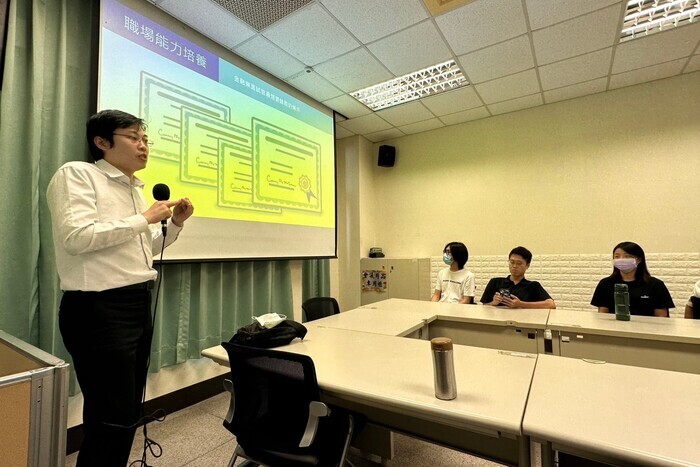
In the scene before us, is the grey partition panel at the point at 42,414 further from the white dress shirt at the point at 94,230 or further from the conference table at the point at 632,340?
the conference table at the point at 632,340

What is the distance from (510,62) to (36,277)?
155 inches

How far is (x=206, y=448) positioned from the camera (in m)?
1.95

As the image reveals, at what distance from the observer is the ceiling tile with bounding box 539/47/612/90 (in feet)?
9.75

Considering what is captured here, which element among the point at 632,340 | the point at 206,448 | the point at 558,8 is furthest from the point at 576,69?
the point at 206,448

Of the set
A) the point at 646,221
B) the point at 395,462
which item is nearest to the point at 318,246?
the point at 395,462

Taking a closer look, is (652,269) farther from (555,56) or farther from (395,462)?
(395,462)

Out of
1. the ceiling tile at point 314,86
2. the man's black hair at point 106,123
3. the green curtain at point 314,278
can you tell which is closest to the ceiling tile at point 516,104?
the ceiling tile at point 314,86

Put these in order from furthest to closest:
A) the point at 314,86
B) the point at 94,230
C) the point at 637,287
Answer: the point at 314,86
the point at 637,287
the point at 94,230

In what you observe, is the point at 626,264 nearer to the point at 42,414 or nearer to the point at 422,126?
the point at 422,126

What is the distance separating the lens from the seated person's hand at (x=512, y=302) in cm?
258

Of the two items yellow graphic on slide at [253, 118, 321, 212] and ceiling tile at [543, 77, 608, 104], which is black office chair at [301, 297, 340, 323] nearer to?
yellow graphic on slide at [253, 118, 321, 212]

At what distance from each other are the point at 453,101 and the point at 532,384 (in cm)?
347

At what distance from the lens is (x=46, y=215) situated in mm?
1822

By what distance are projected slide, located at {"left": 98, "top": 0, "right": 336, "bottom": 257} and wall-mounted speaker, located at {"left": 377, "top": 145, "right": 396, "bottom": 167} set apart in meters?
1.55
